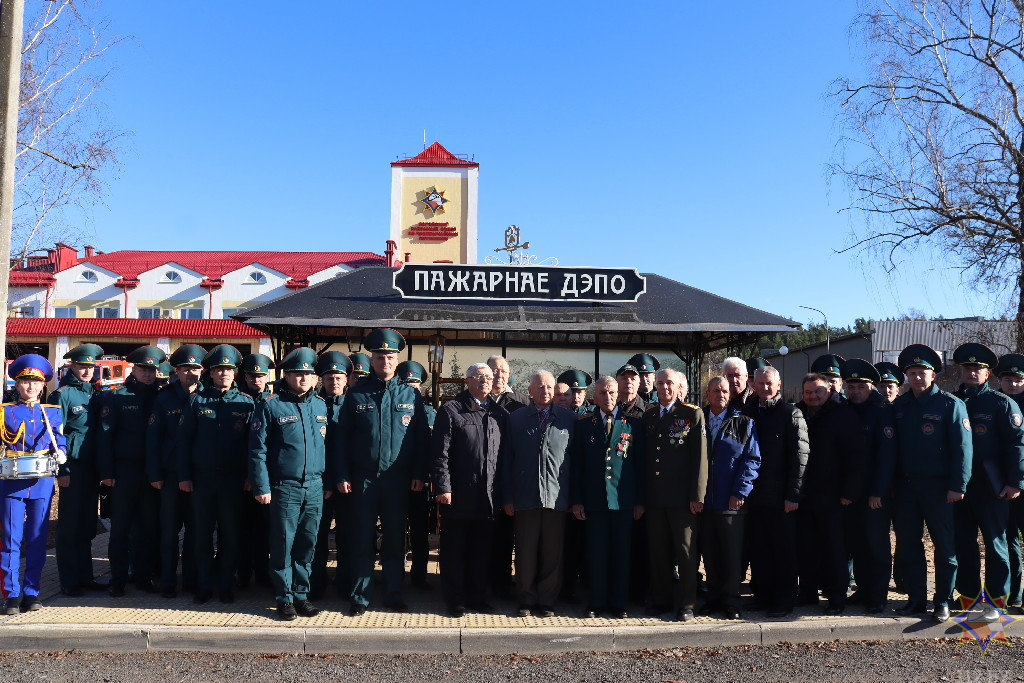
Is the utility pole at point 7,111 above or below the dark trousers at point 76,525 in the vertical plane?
above

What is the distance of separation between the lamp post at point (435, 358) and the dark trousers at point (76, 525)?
413cm

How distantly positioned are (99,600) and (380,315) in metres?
5.17

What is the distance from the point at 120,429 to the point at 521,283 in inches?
227

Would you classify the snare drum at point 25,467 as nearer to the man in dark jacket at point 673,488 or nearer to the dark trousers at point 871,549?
the man in dark jacket at point 673,488

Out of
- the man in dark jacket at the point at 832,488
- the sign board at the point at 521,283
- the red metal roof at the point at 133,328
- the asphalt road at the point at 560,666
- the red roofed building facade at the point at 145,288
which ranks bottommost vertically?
the asphalt road at the point at 560,666

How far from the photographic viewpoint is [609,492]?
596 centimetres

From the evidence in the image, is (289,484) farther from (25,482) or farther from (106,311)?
(106,311)

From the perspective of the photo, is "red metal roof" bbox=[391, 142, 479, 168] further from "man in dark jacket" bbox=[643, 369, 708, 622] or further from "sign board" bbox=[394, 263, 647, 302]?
"man in dark jacket" bbox=[643, 369, 708, 622]

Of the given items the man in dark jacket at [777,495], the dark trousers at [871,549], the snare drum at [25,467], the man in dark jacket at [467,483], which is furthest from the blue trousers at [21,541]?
the dark trousers at [871,549]

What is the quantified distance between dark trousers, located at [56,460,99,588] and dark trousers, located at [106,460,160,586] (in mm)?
191

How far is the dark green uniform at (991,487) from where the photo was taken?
5977mm

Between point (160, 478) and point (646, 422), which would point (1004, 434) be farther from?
point (160, 478)

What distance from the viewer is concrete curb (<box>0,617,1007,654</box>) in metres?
5.24

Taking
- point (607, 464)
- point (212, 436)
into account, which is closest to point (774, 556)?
point (607, 464)
